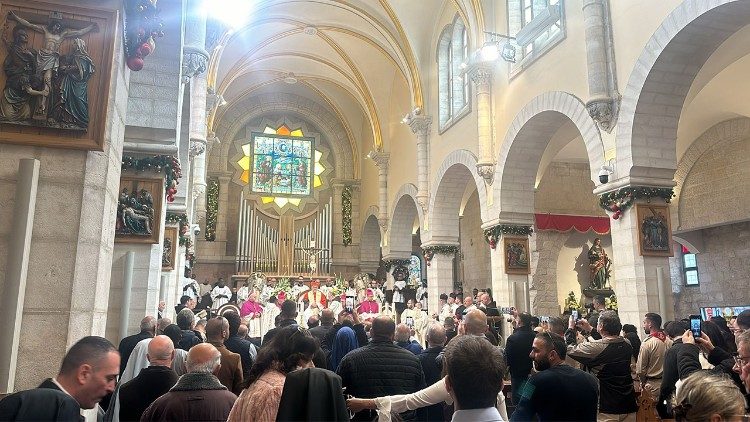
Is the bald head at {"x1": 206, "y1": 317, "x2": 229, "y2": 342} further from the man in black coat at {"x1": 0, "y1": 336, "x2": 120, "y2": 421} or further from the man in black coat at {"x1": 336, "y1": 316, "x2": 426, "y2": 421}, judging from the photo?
the man in black coat at {"x1": 0, "y1": 336, "x2": 120, "y2": 421}

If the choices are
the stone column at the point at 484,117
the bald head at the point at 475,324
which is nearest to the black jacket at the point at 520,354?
the bald head at the point at 475,324

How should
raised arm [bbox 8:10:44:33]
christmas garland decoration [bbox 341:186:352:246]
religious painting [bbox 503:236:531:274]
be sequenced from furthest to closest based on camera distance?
christmas garland decoration [bbox 341:186:352:246] → religious painting [bbox 503:236:531:274] → raised arm [bbox 8:10:44:33]

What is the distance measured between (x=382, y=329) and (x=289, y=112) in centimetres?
2338

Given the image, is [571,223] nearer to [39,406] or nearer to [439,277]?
[439,277]

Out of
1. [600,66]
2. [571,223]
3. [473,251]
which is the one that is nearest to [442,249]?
[571,223]

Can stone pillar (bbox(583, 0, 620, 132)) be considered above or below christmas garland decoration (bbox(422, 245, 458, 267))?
above

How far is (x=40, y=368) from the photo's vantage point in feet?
11.0

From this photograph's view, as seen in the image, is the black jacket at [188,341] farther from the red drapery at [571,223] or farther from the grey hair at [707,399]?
the red drapery at [571,223]

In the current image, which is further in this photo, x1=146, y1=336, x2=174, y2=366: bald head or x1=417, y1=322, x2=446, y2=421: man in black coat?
x1=417, y1=322, x2=446, y2=421: man in black coat

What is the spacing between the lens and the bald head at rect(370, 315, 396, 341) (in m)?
4.00

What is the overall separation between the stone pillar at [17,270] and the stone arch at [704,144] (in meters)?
13.3

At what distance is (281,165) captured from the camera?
26062 mm

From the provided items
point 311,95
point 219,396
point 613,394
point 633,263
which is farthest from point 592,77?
point 311,95

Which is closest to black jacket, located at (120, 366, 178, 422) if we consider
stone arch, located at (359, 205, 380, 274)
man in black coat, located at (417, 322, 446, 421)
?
man in black coat, located at (417, 322, 446, 421)
